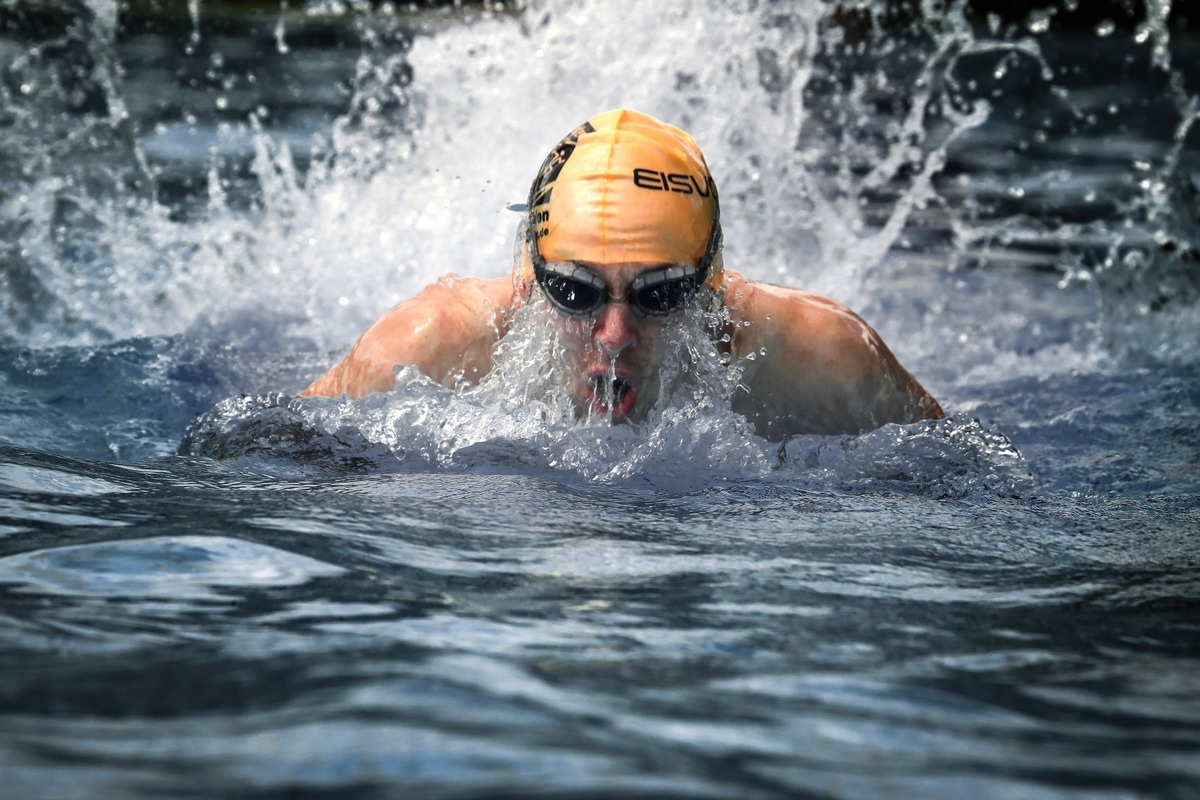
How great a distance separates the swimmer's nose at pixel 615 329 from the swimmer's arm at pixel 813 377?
0.52 meters

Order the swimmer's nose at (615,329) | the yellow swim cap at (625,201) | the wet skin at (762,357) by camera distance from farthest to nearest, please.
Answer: the wet skin at (762,357)
the yellow swim cap at (625,201)
the swimmer's nose at (615,329)

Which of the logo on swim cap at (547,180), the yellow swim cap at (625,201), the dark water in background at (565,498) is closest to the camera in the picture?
the dark water in background at (565,498)

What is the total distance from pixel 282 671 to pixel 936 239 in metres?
7.34

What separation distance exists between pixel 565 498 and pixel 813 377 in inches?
48.3

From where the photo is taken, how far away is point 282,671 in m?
2.06

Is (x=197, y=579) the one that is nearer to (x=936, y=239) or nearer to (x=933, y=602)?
(x=933, y=602)

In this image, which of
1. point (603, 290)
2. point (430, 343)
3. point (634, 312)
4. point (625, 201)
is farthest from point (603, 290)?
point (430, 343)

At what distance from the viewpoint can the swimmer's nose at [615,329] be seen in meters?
3.92

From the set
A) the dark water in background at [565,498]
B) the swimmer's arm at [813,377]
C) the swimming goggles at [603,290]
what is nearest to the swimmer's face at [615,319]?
the swimming goggles at [603,290]

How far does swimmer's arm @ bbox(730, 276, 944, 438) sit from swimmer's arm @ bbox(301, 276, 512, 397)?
0.75 meters

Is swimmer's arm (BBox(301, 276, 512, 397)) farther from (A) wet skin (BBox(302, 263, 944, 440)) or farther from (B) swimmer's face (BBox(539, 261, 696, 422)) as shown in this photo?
(B) swimmer's face (BBox(539, 261, 696, 422))

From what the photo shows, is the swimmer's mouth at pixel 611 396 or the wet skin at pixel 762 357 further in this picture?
the wet skin at pixel 762 357

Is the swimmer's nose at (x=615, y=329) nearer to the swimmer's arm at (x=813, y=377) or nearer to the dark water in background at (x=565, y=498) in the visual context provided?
the dark water in background at (x=565, y=498)

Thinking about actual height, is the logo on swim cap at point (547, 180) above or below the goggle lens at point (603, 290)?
above
